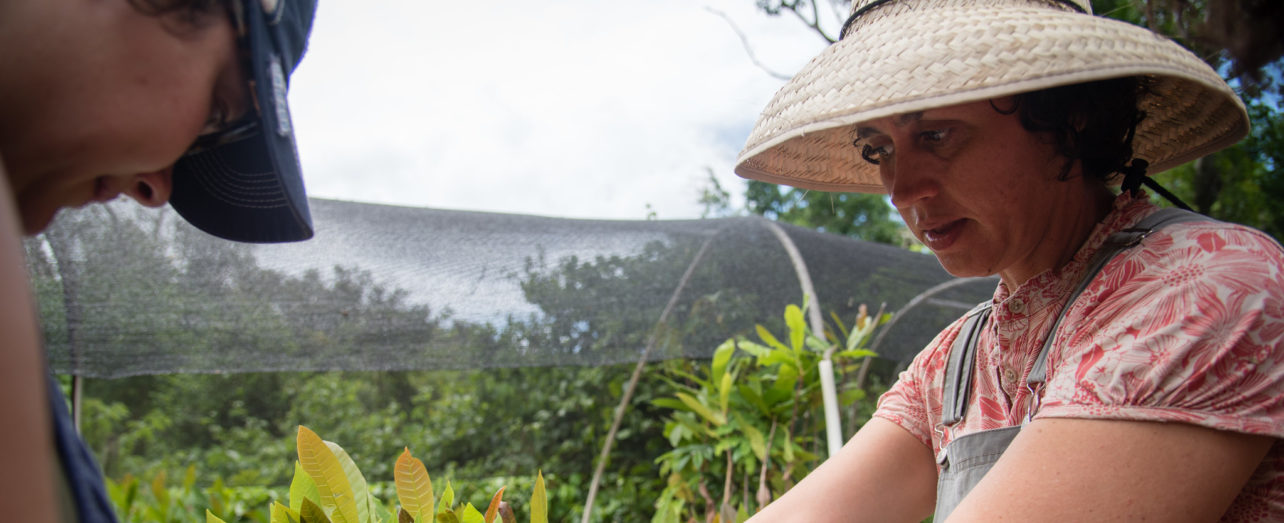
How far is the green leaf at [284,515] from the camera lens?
1.32 metres

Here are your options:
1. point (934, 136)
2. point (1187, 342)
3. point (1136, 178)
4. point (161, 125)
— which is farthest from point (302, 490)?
point (1136, 178)

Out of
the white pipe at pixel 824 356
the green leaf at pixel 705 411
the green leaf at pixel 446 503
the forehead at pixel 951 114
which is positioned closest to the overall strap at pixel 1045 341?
the forehead at pixel 951 114

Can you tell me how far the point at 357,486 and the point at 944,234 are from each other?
3.55 ft

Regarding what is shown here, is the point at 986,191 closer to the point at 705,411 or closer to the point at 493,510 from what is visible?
the point at 493,510

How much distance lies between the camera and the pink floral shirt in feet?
2.84

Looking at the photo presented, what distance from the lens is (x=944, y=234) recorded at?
1269 mm

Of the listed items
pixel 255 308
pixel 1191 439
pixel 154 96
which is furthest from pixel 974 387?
pixel 255 308

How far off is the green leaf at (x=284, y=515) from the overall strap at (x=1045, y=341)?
1.09 meters

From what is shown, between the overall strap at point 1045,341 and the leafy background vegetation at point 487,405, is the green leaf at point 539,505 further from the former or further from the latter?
A: the leafy background vegetation at point 487,405

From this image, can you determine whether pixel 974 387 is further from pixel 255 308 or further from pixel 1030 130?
pixel 255 308

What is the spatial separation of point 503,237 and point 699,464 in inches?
54.0

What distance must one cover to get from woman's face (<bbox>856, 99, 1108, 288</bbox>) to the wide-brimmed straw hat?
0.13 metres

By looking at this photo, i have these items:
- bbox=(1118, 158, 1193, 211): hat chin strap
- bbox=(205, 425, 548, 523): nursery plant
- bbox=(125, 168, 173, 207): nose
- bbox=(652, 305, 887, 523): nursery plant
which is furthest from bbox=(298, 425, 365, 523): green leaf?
A: bbox=(652, 305, 887, 523): nursery plant

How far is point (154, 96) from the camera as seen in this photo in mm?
636
